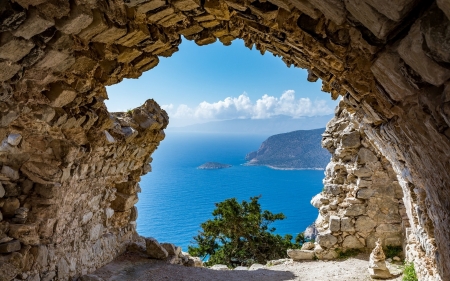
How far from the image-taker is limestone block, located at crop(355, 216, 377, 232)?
28.4 ft

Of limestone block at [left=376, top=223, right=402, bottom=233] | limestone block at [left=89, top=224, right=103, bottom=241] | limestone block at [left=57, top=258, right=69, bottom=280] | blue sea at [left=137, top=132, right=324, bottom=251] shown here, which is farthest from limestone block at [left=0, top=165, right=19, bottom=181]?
blue sea at [left=137, top=132, right=324, bottom=251]

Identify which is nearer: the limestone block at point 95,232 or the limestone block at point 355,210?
the limestone block at point 95,232

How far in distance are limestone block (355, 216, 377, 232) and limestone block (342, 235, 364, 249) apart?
295 millimetres

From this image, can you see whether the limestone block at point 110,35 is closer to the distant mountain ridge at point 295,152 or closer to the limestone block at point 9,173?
the limestone block at point 9,173

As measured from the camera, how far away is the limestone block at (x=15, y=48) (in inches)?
103

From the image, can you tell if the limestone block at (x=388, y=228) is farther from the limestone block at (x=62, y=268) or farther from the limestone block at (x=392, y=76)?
the limestone block at (x=62, y=268)

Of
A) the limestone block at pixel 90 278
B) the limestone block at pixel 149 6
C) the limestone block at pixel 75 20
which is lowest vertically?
the limestone block at pixel 90 278

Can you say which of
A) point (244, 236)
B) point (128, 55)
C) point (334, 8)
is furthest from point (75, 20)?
point (244, 236)

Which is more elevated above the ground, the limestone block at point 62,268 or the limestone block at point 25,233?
the limestone block at point 25,233

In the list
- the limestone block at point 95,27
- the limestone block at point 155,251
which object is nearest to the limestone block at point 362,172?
the limestone block at point 155,251

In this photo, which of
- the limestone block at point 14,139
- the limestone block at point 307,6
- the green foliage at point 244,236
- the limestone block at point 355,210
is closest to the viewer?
the limestone block at point 307,6

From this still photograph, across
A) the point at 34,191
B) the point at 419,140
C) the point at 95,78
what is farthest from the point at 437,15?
the point at 34,191

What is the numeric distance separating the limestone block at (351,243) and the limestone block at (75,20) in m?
8.60

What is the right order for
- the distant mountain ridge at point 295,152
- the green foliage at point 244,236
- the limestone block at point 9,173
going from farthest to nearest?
the distant mountain ridge at point 295,152, the green foliage at point 244,236, the limestone block at point 9,173
